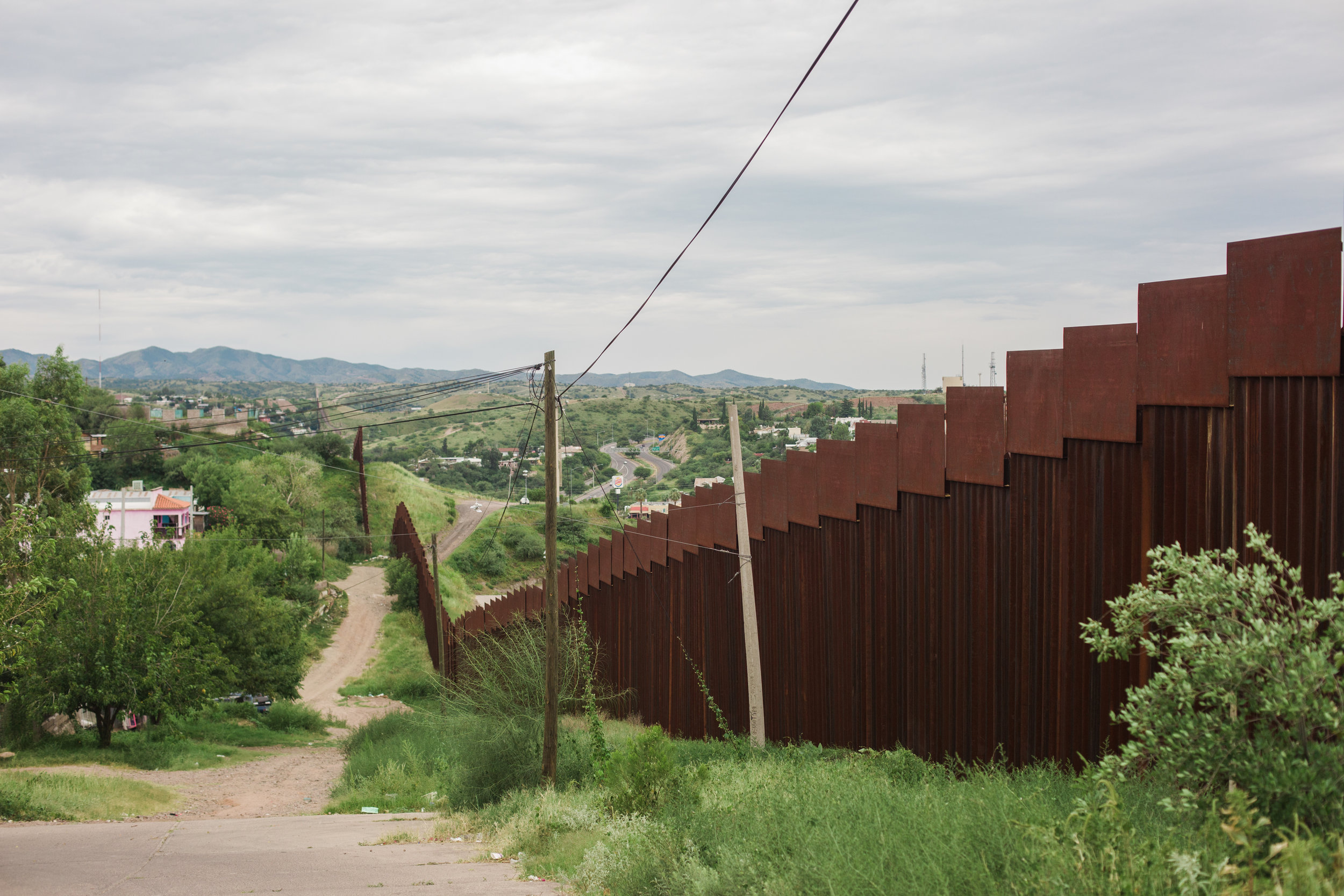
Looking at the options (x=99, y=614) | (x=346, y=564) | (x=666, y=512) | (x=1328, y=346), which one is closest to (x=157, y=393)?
(x=346, y=564)

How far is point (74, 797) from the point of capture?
16.0 meters

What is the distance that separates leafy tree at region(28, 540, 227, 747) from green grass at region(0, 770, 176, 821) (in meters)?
3.94

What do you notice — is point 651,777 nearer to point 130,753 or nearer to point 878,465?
point 878,465

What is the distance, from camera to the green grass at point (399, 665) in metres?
38.5

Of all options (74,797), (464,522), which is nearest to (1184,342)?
(74,797)

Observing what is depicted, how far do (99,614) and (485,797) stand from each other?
50.8 ft

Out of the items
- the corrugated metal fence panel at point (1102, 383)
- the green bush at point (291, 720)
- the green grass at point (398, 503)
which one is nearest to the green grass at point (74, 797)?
the green bush at point (291, 720)

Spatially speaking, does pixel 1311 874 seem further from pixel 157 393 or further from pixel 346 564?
pixel 157 393

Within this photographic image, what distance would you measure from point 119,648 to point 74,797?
8082 millimetres

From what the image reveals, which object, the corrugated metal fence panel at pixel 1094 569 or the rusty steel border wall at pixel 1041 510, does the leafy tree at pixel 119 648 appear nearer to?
the rusty steel border wall at pixel 1041 510

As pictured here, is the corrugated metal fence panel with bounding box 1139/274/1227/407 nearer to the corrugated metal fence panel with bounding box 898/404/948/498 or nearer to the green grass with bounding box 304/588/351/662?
the corrugated metal fence panel with bounding box 898/404/948/498

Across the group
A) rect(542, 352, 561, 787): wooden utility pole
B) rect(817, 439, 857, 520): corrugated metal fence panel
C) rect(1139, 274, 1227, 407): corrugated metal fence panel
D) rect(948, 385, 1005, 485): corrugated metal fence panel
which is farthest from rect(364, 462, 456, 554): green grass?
rect(1139, 274, 1227, 407): corrugated metal fence panel

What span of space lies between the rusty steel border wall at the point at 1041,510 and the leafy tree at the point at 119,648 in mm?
17660

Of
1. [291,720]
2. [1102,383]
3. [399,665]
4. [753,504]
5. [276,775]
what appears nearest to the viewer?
[1102,383]
